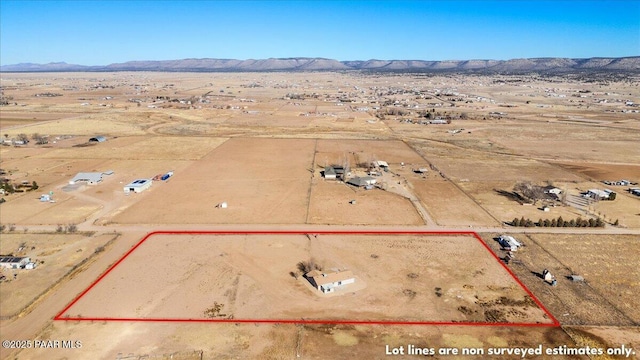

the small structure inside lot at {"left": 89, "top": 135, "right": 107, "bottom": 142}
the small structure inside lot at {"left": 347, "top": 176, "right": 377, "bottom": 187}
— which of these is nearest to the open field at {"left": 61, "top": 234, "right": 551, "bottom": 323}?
the small structure inside lot at {"left": 347, "top": 176, "right": 377, "bottom": 187}

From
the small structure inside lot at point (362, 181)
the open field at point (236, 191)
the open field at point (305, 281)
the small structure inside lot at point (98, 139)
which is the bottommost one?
the open field at point (305, 281)

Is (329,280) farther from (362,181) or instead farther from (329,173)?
(329,173)

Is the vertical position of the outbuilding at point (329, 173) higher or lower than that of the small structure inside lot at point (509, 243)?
higher

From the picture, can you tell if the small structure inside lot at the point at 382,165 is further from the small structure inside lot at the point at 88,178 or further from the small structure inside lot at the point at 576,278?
the small structure inside lot at the point at 88,178

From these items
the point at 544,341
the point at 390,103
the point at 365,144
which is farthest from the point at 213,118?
the point at 544,341

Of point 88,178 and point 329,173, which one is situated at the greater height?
point 329,173

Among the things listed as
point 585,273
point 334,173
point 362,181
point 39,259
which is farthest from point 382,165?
point 39,259

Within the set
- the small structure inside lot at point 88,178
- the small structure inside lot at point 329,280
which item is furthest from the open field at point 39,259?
the small structure inside lot at point 329,280

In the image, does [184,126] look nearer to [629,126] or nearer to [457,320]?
[457,320]
